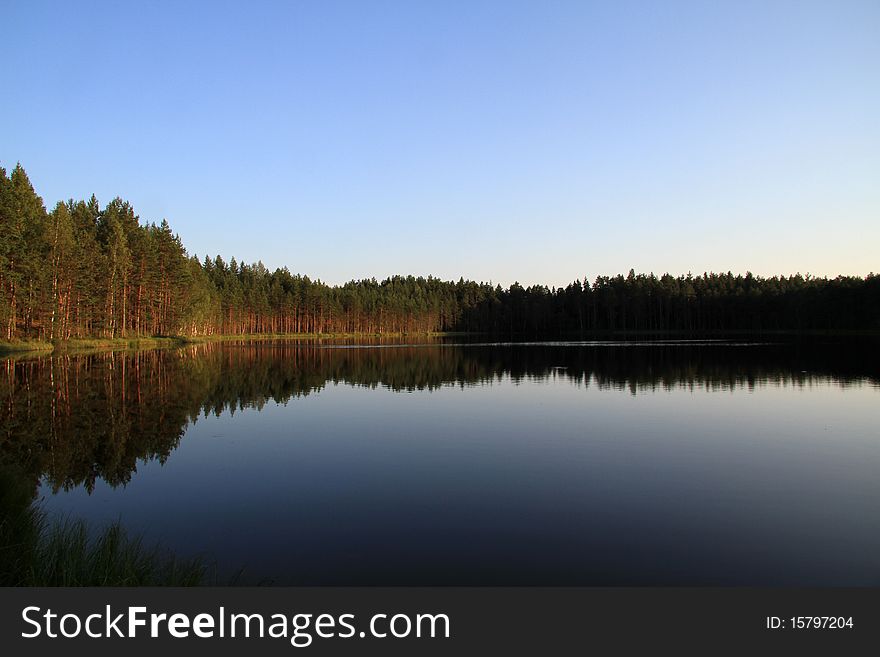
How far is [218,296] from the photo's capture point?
12275cm

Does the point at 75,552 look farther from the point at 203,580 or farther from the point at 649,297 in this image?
the point at 649,297

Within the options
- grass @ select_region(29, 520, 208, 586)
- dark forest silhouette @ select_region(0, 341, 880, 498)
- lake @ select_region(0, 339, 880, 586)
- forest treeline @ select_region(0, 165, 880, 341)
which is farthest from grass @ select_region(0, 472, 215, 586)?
forest treeline @ select_region(0, 165, 880, 341)

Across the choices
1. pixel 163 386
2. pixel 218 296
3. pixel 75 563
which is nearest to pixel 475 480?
→ pixel 75 563

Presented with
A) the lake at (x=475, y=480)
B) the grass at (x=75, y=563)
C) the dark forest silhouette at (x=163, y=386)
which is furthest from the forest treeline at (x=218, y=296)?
the grass at (x=75, y=563)

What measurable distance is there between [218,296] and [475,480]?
11912 centimetres

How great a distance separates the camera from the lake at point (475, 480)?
Result: 9297 mm

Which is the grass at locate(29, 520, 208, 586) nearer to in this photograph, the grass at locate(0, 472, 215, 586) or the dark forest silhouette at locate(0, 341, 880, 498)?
the grass at locate(0, 472, 215, 586)

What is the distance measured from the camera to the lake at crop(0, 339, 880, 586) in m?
9.30

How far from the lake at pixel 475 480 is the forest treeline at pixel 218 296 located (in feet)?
97.6

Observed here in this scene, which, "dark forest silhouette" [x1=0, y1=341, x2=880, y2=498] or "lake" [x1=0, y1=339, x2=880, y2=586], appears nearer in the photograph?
"lake" [x1=0, y1=339, x2=880, y2=586]

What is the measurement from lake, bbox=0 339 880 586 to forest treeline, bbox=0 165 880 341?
29.8 meters

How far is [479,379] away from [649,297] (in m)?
152

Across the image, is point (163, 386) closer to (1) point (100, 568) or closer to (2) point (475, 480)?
(2) point (475, 480)

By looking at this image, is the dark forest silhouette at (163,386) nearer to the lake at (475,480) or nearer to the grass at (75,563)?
the lake at (475,480)
